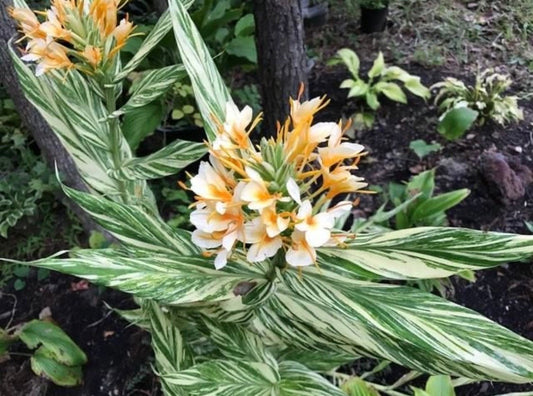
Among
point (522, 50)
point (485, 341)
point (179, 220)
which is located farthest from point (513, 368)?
point (522, 50)

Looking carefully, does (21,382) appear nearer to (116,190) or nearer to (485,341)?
(116,190)

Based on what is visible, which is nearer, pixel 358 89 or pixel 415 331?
pixel 415 331

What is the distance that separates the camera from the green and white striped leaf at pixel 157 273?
25.5 inches

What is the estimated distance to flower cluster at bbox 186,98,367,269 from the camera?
0.61m

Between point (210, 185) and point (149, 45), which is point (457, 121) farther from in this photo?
point (210, 185)

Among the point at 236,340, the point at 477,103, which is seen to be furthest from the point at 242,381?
the point at 477,103

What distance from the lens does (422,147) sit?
212cm

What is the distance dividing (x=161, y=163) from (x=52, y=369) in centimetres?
78

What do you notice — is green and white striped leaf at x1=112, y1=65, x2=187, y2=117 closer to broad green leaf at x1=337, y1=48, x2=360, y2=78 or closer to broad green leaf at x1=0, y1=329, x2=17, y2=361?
broad green leaf at x1=0, y1=329, x2=17, y2=361

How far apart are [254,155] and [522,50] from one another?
2656mm

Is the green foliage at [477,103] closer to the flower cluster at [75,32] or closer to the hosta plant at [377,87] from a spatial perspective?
the hosta plant at [377,87]

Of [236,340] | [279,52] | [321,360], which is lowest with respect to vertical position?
[321,360]

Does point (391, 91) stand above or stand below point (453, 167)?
above

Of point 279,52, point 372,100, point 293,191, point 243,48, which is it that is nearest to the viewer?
point 293,191
